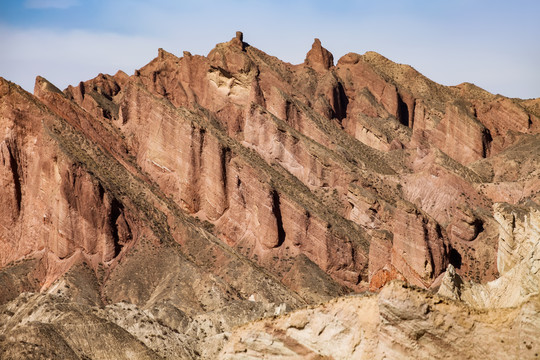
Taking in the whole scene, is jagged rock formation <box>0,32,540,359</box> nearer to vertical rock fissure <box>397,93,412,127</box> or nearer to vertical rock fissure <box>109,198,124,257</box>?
vertical rock fissure <box>109,198,124,257</box>

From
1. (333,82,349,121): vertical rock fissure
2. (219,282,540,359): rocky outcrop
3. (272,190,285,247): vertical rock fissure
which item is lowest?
(219,282,540,359): rocky outcrop

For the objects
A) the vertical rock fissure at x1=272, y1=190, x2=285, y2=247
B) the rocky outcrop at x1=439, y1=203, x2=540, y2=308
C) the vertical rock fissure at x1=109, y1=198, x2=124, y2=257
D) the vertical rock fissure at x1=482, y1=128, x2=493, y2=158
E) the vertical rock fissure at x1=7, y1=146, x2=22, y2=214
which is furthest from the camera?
the vertical rock fissure at x1=482, y1=128, x2=493, y2=158

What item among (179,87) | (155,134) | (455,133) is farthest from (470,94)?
(155,134)

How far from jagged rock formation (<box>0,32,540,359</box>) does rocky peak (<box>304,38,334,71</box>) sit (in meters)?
21.6

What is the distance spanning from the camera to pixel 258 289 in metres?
106

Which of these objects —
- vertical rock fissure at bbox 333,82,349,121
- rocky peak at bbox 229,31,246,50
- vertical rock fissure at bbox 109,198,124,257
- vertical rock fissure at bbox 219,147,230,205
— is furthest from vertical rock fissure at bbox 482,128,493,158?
vertical rock fissure at bbox 109,198,124,257

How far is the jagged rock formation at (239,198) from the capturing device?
107m

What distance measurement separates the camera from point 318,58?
6855 inches

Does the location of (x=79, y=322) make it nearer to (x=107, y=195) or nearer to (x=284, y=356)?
(x=284, y=356)

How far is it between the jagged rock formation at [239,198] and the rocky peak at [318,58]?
71.0 ft

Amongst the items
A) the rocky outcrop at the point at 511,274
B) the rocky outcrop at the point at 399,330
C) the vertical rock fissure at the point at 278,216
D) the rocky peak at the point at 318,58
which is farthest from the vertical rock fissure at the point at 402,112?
the rocky outcrop at the point at 399,330

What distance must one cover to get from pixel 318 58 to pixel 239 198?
57100 mm

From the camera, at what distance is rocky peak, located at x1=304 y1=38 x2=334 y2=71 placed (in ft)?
568

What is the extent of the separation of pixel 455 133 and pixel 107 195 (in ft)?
150
